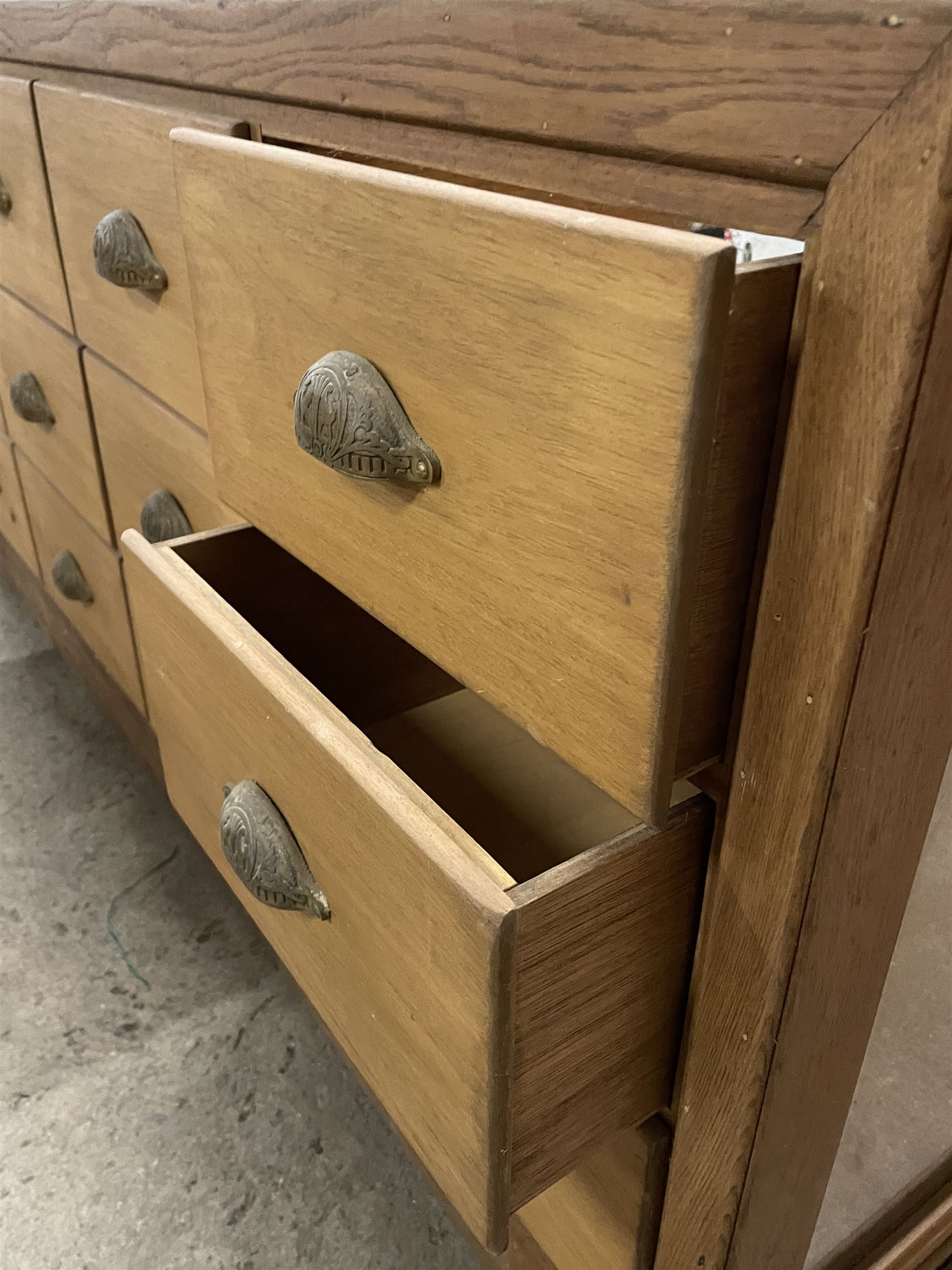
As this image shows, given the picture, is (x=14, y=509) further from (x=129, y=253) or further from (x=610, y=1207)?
(x=610, y=1207)

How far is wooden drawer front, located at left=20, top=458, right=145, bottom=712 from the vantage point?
3.55 feet

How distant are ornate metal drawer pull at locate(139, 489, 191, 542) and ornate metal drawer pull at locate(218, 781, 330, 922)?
0.35 meters

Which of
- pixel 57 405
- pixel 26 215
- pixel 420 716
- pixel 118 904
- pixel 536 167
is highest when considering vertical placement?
pixel 536 167

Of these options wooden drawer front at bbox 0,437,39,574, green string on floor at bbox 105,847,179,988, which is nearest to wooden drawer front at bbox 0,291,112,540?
wooden drawer front at bbox 0,437,39,574

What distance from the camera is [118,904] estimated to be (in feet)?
3.67

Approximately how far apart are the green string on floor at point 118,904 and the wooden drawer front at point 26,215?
58 cm

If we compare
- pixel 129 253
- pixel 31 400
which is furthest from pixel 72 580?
pixel 129 253

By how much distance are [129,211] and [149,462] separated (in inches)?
8.2

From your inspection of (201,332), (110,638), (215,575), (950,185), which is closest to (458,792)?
(215,575)

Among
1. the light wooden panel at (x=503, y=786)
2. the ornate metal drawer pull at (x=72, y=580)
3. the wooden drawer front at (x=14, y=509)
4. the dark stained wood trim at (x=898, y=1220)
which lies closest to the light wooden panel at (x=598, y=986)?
the light wooden panel at (x=503, y=786)

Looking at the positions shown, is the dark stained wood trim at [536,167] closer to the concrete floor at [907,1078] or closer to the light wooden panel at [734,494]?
the light wooden panel at [734,494]

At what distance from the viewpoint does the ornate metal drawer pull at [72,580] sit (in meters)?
1.16

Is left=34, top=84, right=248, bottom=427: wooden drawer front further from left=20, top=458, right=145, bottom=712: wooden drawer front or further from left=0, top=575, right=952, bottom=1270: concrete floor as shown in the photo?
left=0, top=575, right=952, bottom=1270: concrete floor

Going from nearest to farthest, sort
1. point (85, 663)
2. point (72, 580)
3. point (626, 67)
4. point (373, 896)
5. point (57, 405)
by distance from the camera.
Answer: point (626, 67) < point (373, 896) < point (57, 405) < point (72, 580) < point (85, 663)
